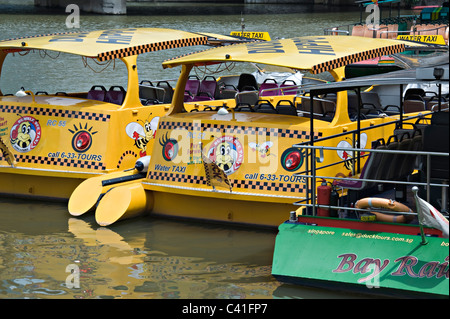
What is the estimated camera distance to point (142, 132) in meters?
15.1

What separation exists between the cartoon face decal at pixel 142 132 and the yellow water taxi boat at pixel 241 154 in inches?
34.4

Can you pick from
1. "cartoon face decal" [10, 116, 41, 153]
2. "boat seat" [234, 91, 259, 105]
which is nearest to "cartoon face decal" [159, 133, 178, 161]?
"cartoon face decal" [10, 116, 41, 153]

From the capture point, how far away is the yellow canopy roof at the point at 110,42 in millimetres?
14562

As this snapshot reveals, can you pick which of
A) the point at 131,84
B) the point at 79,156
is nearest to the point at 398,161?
the point at 131,84

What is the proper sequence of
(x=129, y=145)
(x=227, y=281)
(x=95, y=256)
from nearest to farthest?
(x=227, y=281) < (x=95, y=256) < (x=129, y=145)

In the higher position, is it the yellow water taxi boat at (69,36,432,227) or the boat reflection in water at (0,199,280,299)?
the yellow water taxi boat at (69,36,432,227)

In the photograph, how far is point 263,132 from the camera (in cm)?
1277

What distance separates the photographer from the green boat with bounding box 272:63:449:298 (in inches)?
366

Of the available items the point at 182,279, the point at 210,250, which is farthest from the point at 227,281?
the point at 210,250

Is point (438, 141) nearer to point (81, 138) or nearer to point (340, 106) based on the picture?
point (340, 106)

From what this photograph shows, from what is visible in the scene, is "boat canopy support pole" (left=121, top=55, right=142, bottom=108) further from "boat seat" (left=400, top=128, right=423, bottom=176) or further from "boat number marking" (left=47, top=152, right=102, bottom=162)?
"boat seat" (left=400, top=128, right=423, bottom=176)

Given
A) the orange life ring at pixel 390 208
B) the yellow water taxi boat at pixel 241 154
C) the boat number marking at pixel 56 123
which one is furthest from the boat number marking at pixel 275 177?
the boat number marking at pixel 56 123

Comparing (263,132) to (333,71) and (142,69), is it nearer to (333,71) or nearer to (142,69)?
(333,71)

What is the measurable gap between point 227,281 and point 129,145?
4.68m
